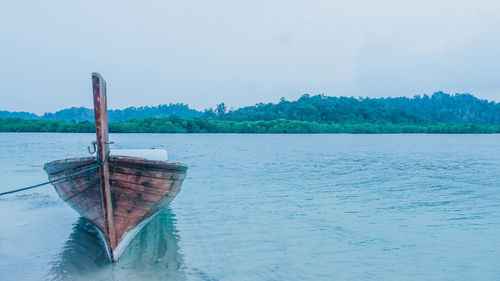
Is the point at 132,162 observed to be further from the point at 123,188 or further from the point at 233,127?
the point at 233,127

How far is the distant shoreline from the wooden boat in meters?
90.1

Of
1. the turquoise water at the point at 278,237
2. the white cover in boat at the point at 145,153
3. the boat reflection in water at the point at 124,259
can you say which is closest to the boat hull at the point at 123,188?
the boat reflection in water at the point at 124,259

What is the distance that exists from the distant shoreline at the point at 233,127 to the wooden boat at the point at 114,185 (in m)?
90.1

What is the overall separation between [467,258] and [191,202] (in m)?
7.69

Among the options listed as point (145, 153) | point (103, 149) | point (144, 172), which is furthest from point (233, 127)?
point (103, 149)

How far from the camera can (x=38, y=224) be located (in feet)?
28.8

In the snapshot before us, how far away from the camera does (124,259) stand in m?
6.48

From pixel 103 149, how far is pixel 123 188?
2.55 feet

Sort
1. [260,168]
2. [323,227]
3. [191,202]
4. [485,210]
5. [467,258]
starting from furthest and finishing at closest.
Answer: [260,168]
[191,202]
[485,210]
[323,227]
[467,258]

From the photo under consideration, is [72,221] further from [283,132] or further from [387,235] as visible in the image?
[283,132]

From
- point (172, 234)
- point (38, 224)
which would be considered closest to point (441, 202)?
point (172, 234)

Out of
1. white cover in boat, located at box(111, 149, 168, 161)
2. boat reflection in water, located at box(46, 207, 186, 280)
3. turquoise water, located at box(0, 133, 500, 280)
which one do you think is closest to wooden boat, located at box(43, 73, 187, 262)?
boat reflection in water, located at box(46, 207, 186, 280)

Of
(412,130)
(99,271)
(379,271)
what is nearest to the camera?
(99,271)

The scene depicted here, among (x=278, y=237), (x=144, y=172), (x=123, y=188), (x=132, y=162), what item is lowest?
(x=278, y=237)
